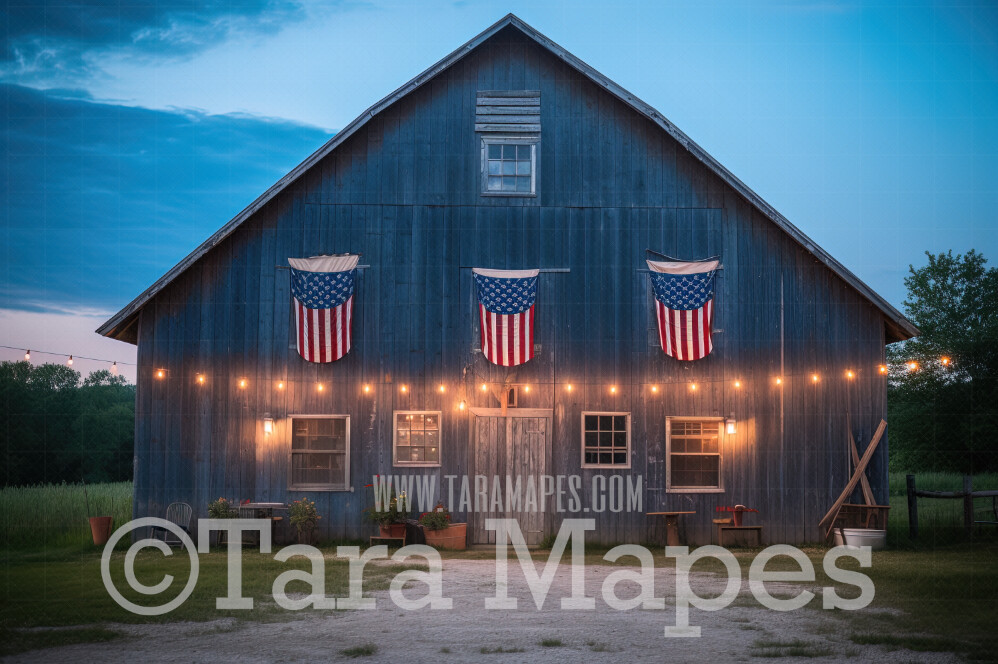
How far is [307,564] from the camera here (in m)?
14.1

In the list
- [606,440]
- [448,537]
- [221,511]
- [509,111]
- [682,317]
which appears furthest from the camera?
[509,111]

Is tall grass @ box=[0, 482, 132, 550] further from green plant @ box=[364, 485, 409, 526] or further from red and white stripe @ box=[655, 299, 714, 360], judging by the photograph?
red and white stripe @ box=[655, 299, 714, 360]

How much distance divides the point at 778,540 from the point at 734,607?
7.05 m

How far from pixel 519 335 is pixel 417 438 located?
2676 mm

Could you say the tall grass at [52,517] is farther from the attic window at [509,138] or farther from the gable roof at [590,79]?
the attic window at [509,138]

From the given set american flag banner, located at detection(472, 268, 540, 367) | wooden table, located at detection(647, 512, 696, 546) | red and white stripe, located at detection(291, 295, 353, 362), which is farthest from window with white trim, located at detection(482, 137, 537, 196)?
wooden table, located at detection(647, 512, 696, 546)

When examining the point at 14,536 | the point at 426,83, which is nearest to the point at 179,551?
the point at 14,536

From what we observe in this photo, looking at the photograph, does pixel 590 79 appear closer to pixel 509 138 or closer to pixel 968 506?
pixel 509 138

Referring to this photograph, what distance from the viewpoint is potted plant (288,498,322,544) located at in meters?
16.4

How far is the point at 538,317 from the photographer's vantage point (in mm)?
17359

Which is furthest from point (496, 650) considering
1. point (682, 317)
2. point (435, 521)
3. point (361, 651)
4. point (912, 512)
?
point (912, 512)

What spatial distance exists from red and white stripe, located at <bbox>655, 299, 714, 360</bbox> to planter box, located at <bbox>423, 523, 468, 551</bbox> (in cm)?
499

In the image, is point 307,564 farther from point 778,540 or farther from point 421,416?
point 778,540

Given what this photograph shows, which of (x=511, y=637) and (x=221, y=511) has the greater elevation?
(x=221, y=511)
